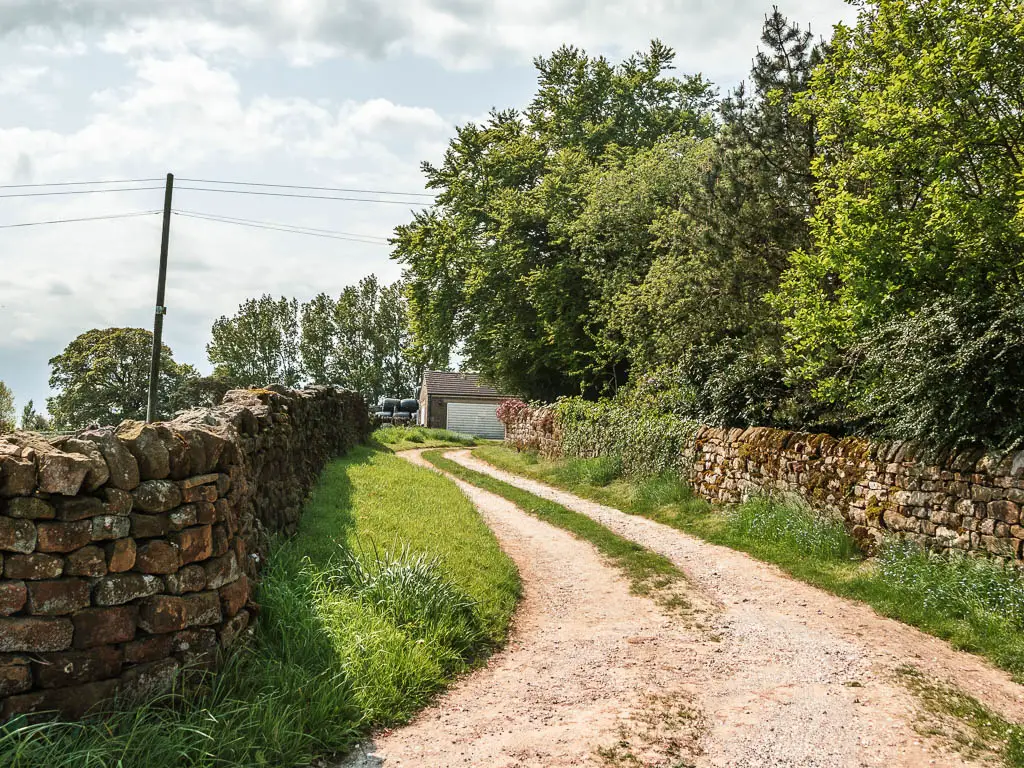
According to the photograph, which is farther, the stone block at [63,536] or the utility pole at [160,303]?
the utility pole at [160,303]

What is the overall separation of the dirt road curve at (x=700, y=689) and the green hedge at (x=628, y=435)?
629cm

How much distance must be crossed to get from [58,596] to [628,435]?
13473mm

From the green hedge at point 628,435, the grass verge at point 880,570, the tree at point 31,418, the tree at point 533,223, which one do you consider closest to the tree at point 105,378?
the tree at point 31,418

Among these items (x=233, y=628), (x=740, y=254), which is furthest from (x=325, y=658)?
(x=740, y=254)

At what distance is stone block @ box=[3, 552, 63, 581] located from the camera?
4.27 m

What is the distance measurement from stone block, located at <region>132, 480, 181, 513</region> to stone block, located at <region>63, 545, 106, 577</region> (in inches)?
14.0

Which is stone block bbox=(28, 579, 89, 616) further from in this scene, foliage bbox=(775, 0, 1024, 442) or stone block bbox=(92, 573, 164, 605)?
foliage bbox=(775, 0, 1024, 442)

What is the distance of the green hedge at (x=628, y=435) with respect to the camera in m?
14.9

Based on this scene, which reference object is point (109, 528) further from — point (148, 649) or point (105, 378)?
point (105, 378)

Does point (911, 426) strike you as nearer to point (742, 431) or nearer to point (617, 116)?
point (742, 431)

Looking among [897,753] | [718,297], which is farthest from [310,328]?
[897,753]

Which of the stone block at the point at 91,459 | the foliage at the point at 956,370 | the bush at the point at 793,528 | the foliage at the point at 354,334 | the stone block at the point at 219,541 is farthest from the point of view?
the foliage at the point at 354,334

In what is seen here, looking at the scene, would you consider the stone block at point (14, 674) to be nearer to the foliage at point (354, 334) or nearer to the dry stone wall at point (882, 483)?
the dry stone wall at point (882, 483)

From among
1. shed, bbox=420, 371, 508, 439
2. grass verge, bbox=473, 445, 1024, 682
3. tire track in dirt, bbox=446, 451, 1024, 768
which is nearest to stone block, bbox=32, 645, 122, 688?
tire track in dirt, bbox=446, 451, 1024, 768
